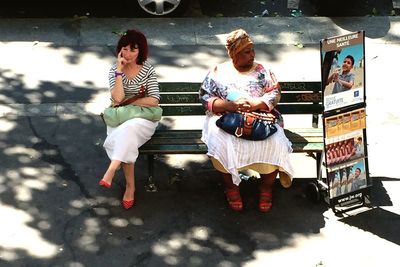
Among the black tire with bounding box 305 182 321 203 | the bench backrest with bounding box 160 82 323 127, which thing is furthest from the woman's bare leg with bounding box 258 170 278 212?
the bench backrest with bounding box 160 82 323 127

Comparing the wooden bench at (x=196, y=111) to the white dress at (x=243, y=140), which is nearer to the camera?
the white dress at (x=243, y=140)

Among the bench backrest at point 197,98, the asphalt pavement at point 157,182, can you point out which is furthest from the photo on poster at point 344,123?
the asphalt pavement at point 157,182

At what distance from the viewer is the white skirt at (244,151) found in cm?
631

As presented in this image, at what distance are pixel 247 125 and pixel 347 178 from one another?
98cm

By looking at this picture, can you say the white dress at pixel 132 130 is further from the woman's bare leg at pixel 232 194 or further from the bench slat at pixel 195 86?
the woman's bare leg at pixel 232 194

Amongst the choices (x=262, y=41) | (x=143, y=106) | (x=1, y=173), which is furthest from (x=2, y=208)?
(x=262, y=41)

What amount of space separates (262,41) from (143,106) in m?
3.18

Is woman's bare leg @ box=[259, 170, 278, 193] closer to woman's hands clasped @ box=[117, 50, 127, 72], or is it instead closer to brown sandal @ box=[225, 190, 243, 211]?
brown sandal @ box=[225, 190, 243, 211]

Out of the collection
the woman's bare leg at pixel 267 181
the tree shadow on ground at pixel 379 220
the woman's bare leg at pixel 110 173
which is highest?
the woman's bare leg at pixel 110 173

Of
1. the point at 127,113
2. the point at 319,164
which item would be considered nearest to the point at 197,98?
the point at 127,113

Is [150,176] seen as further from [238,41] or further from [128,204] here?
[238,41]

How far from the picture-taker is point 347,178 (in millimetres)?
6465

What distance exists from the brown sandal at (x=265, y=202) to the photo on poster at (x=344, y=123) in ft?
2.47

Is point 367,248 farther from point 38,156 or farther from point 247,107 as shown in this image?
point 38,156
